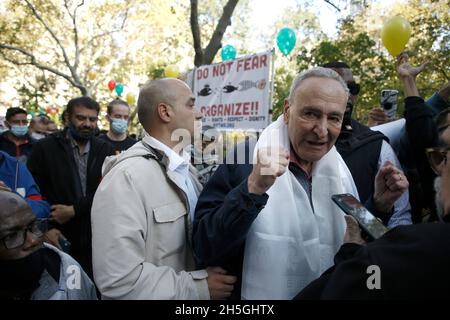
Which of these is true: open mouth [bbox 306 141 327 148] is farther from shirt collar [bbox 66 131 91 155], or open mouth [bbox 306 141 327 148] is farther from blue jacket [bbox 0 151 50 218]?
shirt collar [bbox 66 131 91 155]

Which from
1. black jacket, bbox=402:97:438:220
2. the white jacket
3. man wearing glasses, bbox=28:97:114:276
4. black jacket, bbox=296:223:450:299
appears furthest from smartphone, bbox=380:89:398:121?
man wearing glasses, bbox=28:97:114:276

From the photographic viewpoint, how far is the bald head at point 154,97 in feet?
6.88

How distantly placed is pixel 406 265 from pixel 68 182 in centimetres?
291

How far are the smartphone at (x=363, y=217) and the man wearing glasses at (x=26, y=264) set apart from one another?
1197 millimetres

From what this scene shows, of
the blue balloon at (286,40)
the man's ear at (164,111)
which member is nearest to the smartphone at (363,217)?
the man's ear at (164,111)

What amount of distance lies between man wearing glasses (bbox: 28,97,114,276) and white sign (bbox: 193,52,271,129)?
1942 mm

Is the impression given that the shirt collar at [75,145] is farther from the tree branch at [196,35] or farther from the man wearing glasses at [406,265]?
the tree branch at [196,35]

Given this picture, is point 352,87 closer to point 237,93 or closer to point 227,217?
point 227,217

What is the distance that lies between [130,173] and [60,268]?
0.53 meters

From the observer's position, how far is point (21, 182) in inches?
109

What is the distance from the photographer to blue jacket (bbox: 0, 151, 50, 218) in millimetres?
2717

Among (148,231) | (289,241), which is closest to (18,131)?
(148,231)
